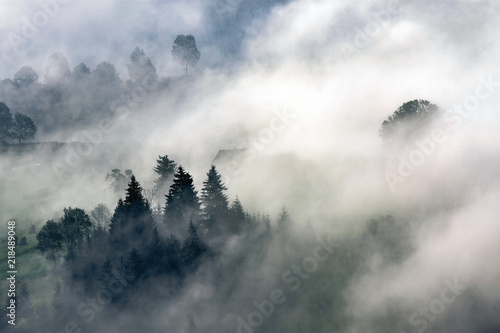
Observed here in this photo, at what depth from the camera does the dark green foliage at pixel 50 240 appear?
84188 millimetres

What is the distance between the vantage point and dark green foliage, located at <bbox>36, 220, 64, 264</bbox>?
8419 cm

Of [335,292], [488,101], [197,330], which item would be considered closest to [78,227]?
[197,330]

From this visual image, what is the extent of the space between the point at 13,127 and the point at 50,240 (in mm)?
100351

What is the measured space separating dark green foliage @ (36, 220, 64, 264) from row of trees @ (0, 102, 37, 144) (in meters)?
94.8

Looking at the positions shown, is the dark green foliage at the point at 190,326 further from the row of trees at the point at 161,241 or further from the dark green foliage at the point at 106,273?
the dark green foliage at the point at 106,273

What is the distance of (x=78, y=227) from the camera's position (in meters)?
85.3

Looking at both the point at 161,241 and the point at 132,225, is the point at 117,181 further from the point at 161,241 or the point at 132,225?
the point at 161,241

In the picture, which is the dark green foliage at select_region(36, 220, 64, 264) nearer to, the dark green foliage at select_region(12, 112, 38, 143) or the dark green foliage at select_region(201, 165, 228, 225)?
the dark green foliage at select_region(201, 165, 228, 225)

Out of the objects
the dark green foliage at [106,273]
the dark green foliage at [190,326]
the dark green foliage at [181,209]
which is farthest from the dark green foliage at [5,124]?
the dark green foliage at [190,326]

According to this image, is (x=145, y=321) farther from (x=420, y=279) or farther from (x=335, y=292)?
(x=420, y=279)

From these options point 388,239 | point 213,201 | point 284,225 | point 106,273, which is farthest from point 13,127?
point 388,239

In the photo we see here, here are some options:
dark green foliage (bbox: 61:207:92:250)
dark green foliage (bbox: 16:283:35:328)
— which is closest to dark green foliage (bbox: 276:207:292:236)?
dark green foliage (bbox: 61:207:92:250)

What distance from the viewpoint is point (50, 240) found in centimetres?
8438

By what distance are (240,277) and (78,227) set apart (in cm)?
4299
